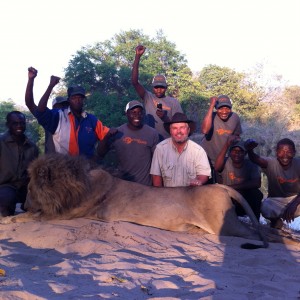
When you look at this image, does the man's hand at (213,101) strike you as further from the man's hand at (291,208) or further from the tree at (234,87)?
the tree at (234,87)

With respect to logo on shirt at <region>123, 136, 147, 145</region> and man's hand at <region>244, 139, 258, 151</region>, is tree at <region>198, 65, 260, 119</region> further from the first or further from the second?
logo on shirt at <region>123, 136, 147, 145</region>

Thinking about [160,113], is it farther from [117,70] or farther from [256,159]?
[117,70]

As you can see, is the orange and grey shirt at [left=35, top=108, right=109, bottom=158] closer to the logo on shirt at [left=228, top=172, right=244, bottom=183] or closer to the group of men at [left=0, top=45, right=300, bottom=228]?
the group of men at [left=0, top=45, right=300, bottom=228]

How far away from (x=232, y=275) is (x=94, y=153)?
3792mm

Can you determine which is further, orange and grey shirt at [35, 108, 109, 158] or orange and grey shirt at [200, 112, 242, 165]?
orange and grey shirt at [200, 112, 242, 165]

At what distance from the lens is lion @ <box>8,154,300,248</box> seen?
19.5 ft

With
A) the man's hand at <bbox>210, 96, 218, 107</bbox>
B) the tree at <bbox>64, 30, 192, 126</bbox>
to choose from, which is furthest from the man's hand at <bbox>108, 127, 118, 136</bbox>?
the tree at <bbox>64, 30, 192, 126</bbox>

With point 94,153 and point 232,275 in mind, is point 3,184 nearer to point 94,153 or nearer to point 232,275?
point 94,153

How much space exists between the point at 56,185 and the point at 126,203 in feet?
2.85

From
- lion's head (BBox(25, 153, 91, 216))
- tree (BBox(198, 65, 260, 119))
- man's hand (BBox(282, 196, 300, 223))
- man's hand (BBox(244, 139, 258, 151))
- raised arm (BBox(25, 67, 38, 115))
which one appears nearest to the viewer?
lion's head (BBox(25, 153, 91, 216))

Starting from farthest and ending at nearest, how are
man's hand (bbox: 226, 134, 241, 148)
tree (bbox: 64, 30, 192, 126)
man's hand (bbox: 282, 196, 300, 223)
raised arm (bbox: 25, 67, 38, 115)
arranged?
tree (bbox: 64, 30, 192, 126), man's hand (bbox: 226, 134, 241, 148), man's hand (bbox: 282, 196, 300, 223), raised arm (bbox: 25, 67, 38, 115)

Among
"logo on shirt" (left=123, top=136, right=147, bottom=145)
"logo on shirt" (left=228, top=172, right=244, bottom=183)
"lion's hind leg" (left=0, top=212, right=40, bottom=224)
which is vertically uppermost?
"logo on shirt" (left=123, top=136, right=147, bottom=145)

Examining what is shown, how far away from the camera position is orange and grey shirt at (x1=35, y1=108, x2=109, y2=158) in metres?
6.85

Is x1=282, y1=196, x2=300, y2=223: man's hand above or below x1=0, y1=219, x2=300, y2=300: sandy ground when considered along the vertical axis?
above
